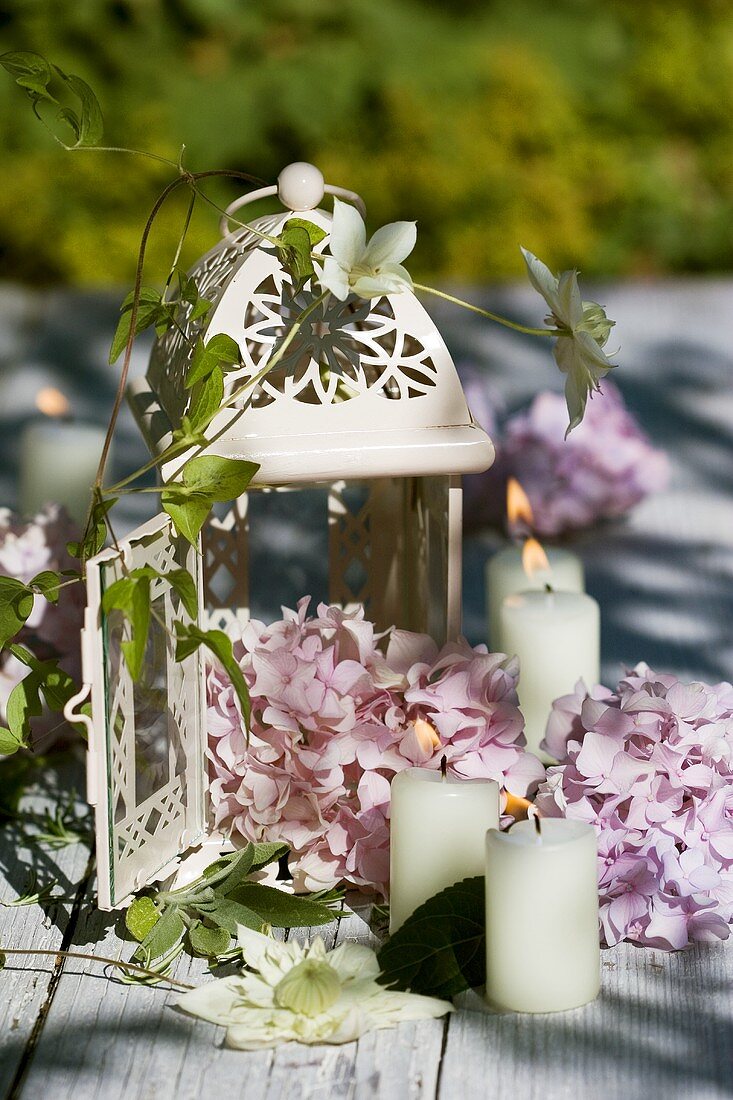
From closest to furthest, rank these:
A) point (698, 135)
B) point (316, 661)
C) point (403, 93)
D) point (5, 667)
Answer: point (316, 661) < point (5, 667) < point (403, 93) < point (698, 135)

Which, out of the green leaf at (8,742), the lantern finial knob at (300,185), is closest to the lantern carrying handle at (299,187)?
the lantern finial knob at (300,185)

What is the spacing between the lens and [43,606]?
53.2 inches

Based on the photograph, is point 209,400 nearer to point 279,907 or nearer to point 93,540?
point 93,540

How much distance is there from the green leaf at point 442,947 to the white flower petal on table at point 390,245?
0.46 metres

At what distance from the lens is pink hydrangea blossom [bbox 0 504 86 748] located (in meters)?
1.35

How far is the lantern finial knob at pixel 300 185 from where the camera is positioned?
1137 millimetres

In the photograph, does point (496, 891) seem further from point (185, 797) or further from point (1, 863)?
point (1, 863)

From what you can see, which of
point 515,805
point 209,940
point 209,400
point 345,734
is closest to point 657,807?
point 515,805

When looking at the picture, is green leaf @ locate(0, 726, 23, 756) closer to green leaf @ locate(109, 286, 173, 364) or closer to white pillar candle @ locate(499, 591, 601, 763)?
green leaf @ locate(109, 286, 173, 364)

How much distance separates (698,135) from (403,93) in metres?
1.03

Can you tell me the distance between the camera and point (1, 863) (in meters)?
1.22

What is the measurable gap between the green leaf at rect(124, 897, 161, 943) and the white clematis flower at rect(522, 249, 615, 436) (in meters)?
0.50

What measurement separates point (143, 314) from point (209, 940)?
1.65ft

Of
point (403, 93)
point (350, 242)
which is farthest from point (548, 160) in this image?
point (350, 242)
